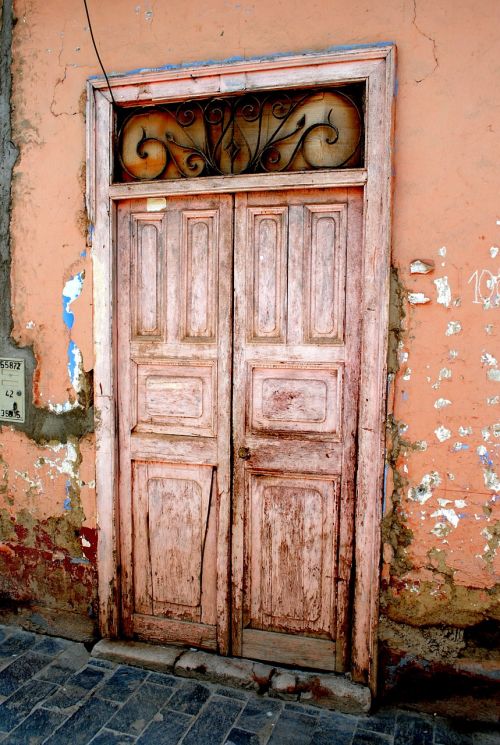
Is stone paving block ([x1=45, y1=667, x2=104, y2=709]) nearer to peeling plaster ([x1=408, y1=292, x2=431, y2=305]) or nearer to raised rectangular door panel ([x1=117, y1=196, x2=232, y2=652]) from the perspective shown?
raised rectangular door panel ([x1=117, y1=196, x2=232, y2=652])

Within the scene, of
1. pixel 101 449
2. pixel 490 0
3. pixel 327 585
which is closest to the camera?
pixel 490 0

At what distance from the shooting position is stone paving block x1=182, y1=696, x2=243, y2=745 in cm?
262

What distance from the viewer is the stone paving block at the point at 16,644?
3.29 meters

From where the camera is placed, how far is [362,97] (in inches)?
112

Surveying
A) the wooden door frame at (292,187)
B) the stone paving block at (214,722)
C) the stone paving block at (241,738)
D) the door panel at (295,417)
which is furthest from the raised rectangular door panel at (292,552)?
the stone paving block at (241,738)

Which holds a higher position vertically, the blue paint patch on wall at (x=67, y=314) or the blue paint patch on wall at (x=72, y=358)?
the blue paint patch on wall at (x=67, y=314)

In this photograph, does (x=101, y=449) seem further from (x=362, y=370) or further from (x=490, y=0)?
(x=490, y=0)

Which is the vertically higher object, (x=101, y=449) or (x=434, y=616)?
(x=101, y=449)

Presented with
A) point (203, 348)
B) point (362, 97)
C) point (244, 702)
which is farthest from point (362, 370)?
point (244, 702)

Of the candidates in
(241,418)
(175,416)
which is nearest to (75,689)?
(175,416)

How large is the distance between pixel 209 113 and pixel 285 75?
455 mm

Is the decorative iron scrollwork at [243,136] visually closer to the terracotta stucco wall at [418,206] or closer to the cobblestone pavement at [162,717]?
the terracotta stucco wall at [418,206]

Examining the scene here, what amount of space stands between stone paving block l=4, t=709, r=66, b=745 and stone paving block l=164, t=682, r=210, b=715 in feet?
1.77

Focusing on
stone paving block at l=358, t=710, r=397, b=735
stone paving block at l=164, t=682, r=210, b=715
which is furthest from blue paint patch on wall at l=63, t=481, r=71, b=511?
stone paving block at l=358, t=710, r=397, b=735
